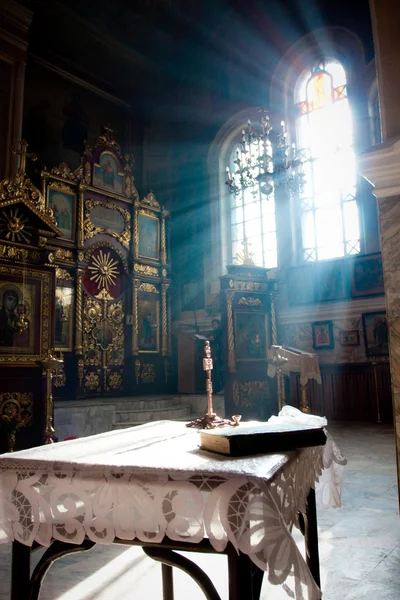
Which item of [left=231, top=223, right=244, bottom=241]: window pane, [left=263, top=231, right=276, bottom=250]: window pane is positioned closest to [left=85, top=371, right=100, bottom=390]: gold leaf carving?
[left=231, top=223, right=244, bottom=241]: window pane

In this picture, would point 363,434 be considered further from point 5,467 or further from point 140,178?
point 140,178

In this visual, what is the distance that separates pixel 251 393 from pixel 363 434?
7.92ft

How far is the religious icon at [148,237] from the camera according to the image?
38.2 ft

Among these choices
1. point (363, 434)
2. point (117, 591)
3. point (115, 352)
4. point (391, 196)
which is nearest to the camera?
point (391, 196)

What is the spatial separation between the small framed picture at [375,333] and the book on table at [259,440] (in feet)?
25.8

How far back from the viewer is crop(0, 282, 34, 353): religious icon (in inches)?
246

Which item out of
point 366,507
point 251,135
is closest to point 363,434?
point 366,507

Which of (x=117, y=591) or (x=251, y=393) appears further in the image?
(x=251, y=393)

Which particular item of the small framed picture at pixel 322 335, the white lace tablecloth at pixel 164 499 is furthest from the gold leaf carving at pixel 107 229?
the white lace tablecloth at pixel 164 499

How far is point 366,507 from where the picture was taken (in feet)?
11.4

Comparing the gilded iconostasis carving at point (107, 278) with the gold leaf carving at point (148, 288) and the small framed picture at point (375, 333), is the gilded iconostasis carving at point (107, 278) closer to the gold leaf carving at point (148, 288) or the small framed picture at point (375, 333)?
the gold leaf carving at point (148, 288)

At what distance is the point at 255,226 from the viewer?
11938 mm

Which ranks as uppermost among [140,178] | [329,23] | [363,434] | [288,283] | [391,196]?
[329,23]

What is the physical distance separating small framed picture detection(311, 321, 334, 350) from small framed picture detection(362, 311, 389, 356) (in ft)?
2.28
